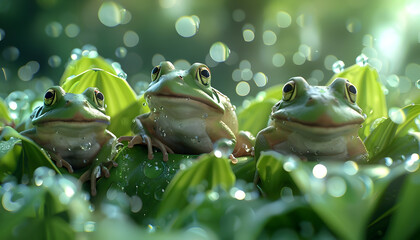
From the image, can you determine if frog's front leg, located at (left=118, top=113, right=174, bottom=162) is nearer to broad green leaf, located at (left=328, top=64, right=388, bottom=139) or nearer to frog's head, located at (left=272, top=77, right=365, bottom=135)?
frog's head, located at (left=272, top=77, right=365, bottom=135)

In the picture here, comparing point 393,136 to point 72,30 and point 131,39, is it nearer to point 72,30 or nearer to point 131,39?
point 72,30

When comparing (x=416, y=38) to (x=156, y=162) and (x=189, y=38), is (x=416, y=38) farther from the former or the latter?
(x=156, y=162)

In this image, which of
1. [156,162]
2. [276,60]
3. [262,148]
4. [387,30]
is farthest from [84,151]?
[276,60]

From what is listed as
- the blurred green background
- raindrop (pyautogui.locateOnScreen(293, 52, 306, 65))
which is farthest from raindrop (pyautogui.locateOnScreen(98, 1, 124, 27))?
raindrop (pyautogui.locateOnScreen(293, 52, 306, 65))

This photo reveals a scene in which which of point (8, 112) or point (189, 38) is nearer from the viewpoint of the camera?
point (8, 112)

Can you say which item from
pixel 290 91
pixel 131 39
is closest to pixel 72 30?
pixel 131 39

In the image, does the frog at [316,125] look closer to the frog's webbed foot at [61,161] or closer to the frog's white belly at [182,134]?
the frog's white belly at [182,134]
